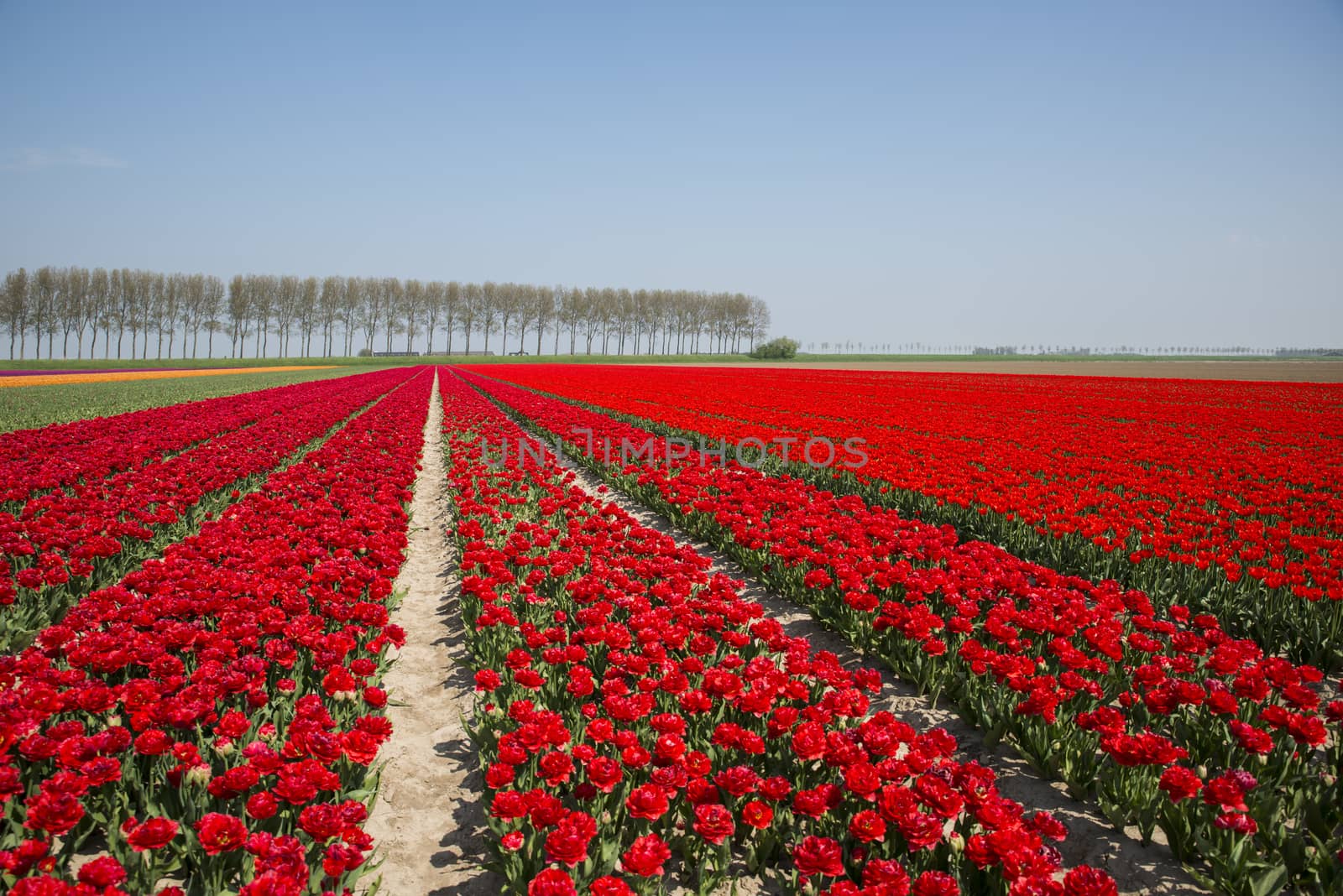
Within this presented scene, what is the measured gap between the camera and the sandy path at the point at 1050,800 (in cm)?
333

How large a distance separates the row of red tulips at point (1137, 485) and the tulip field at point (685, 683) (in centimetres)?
8

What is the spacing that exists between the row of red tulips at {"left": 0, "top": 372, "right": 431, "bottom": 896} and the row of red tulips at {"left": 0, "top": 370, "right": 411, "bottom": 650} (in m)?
0.96

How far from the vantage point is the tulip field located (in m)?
2.84

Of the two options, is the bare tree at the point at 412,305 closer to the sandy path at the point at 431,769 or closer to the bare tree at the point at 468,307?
the bare tree at the point at 468,307

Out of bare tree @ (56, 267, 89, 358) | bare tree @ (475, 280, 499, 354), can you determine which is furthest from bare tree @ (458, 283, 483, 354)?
bare tree @ (56, 267, 89, 358)

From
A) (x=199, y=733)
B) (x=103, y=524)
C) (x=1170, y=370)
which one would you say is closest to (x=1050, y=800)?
(x=199, y=733)

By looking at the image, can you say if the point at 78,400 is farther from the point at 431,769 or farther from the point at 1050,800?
the point at 1050,800

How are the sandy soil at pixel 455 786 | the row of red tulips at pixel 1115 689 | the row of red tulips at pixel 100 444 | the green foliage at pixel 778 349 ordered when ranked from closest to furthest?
the row of red tulips at pixel 1115 689 → the sandy soil at pixel 455 786 → the row of red tulips at pixel 100 444 → the green foliage at pixel 778 349

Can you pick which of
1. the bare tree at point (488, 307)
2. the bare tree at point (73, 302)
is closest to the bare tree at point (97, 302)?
the bare tree at point (73, 302)

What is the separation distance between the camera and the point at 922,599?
5.87 metres

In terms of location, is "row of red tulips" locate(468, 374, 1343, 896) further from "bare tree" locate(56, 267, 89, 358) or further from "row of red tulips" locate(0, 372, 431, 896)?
"bare tree" locate(56, 267, 89, 358)

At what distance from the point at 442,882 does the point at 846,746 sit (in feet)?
7.06

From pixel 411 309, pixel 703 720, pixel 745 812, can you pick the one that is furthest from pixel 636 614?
pixel 411 309

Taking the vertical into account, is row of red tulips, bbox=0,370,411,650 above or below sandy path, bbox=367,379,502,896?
above
